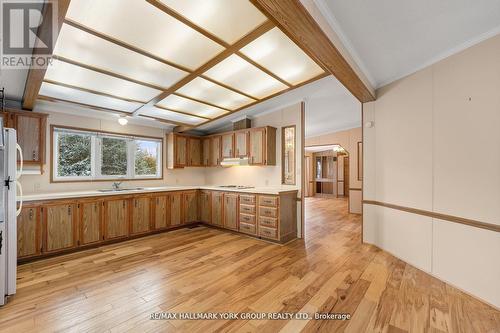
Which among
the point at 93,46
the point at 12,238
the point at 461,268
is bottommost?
the point at 461,268

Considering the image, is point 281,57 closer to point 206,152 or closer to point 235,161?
point 235,161

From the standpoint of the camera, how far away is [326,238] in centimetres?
420

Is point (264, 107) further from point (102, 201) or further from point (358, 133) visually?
point (358, 133)

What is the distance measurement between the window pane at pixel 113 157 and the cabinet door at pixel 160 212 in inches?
42.4

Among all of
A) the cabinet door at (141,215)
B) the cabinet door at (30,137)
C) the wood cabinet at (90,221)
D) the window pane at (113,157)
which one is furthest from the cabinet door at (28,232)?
the window pane at (113,157)

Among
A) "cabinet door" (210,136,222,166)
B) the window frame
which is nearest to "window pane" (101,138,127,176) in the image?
the window frame

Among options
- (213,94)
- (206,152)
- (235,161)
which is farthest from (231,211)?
(213,94)

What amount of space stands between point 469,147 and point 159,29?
11.6 feet

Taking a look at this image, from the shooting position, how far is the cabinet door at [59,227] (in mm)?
3206

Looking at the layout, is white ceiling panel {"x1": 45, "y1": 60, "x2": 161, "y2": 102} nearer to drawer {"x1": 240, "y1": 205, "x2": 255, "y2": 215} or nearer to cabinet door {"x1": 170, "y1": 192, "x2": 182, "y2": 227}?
cabinet door {"x1": 170, "y1": 192, "x2": 182, "y2": 227}

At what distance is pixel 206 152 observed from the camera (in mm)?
5824

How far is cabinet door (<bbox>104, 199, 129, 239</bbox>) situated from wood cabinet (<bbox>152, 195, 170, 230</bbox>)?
54cm

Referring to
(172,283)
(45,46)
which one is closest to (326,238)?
(172,283)

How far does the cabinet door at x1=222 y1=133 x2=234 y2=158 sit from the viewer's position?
515 centimetres
